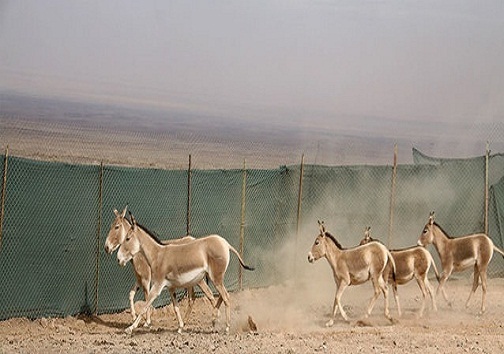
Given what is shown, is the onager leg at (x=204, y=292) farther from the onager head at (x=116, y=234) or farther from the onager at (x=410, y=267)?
the onager at (x=410, y=267)

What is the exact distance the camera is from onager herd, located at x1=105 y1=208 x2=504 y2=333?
57.3ft

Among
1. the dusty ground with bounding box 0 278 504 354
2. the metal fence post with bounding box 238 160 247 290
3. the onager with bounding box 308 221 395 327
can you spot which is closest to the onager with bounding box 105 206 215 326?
the dusty ground with bounding box 0 278 504 354

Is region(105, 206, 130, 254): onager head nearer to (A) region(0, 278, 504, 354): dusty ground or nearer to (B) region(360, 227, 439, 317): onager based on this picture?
(A) region(0, 278, 504, 354): dusty ground

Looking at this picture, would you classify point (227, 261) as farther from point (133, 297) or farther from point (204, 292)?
point (133, 297)

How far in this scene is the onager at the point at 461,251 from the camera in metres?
21.4

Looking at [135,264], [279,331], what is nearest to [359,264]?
[279,331]

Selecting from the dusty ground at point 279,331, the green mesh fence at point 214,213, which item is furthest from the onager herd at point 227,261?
the green mesh fence at point 214,213

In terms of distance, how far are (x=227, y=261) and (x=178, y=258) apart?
2.93 feet

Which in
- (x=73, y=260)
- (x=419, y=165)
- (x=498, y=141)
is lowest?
(x=73, y=260)

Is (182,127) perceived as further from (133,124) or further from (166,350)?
(166,350)

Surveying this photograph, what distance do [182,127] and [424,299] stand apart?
181ft

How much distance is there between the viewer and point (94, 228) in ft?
61.7

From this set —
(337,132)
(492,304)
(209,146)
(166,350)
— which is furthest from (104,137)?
(166,350)

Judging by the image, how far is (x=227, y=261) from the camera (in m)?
17.6
